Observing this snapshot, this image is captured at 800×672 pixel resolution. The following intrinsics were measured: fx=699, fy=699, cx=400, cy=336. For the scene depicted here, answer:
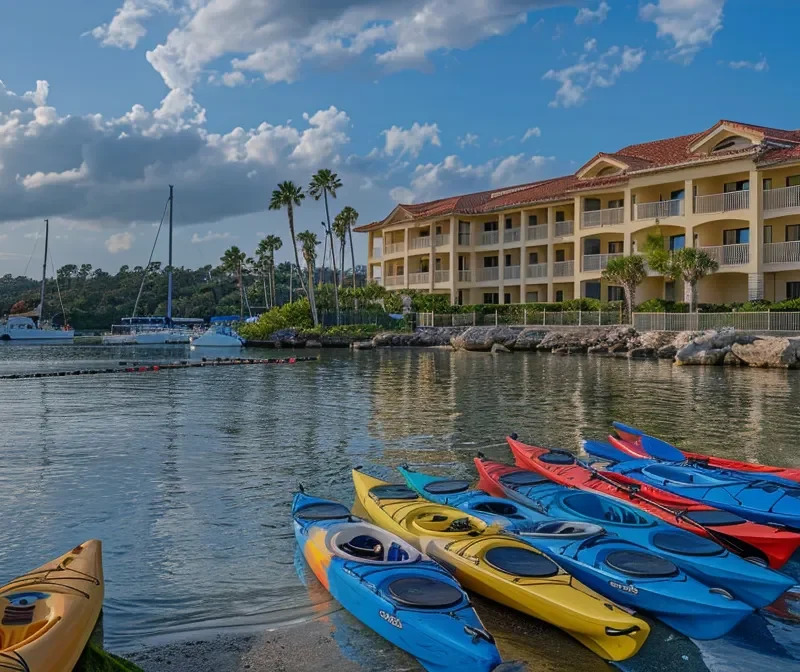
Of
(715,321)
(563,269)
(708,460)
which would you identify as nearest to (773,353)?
(715,321)

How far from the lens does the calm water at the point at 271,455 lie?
721 cm

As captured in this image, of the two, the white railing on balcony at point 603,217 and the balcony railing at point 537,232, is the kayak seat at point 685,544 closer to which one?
the white railing on balcony at point 603,217

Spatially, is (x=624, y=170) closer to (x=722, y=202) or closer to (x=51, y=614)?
(x=722, y=202)

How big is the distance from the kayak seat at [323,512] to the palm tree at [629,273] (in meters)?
37.0

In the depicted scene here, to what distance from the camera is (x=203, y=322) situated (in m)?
103

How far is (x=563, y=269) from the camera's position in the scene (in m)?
52.5

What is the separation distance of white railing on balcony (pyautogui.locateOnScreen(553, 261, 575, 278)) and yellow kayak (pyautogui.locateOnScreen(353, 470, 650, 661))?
147ft

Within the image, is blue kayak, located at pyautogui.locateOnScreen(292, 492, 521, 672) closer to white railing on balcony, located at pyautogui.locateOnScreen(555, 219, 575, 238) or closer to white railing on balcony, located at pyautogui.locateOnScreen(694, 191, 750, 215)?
white railing on balcony, located at pyautogui.locateOnScreen(694, 191, 750, 215)

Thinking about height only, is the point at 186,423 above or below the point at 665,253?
below

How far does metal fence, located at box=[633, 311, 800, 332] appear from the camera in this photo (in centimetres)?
3719

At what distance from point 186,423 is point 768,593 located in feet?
53.1

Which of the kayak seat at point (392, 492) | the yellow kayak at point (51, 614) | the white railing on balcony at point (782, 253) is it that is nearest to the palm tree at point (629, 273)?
the white railing on balcony at point (782, 253)

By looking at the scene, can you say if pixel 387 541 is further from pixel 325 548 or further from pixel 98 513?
pixel 98 513

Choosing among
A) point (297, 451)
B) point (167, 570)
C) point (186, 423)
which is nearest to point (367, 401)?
point (186, 423)
